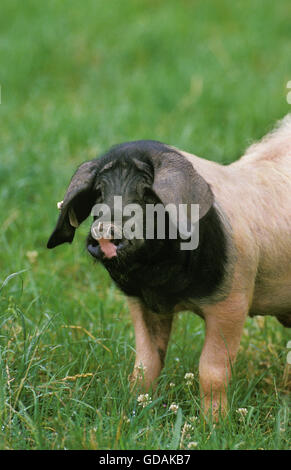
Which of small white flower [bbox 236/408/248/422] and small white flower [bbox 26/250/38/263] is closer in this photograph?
small white flower [bbox 236/408/248/422]

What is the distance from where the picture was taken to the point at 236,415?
13.0 ft

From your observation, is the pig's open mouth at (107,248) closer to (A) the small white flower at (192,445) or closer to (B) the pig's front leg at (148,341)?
(B) the pig's front leg at (148,341)

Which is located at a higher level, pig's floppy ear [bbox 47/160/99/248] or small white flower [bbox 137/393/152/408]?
pig's floppy ear [bbox 47/160/99/248]

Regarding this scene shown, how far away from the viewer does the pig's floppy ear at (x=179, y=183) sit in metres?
3.35

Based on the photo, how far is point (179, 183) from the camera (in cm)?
339

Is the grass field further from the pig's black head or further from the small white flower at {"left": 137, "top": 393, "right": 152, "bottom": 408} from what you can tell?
the pig's black head

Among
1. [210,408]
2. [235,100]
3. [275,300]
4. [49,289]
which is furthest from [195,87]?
[210,408]

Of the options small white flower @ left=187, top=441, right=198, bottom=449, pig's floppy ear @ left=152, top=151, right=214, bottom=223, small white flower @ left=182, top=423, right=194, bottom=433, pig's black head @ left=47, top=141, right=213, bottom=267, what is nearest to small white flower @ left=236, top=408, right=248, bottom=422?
small white flower @ left=182, top=423, right=194, bottom=433

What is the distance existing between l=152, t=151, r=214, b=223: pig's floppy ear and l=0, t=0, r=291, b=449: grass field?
33.6 inches

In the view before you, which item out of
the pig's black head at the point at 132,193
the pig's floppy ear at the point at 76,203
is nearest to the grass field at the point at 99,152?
the pig's floppy ear at the point at 76,203

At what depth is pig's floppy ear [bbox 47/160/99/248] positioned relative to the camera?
3699mm

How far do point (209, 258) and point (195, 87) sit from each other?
5272mm

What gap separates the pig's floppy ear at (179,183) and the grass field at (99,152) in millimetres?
854

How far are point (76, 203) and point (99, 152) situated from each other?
350 cm
